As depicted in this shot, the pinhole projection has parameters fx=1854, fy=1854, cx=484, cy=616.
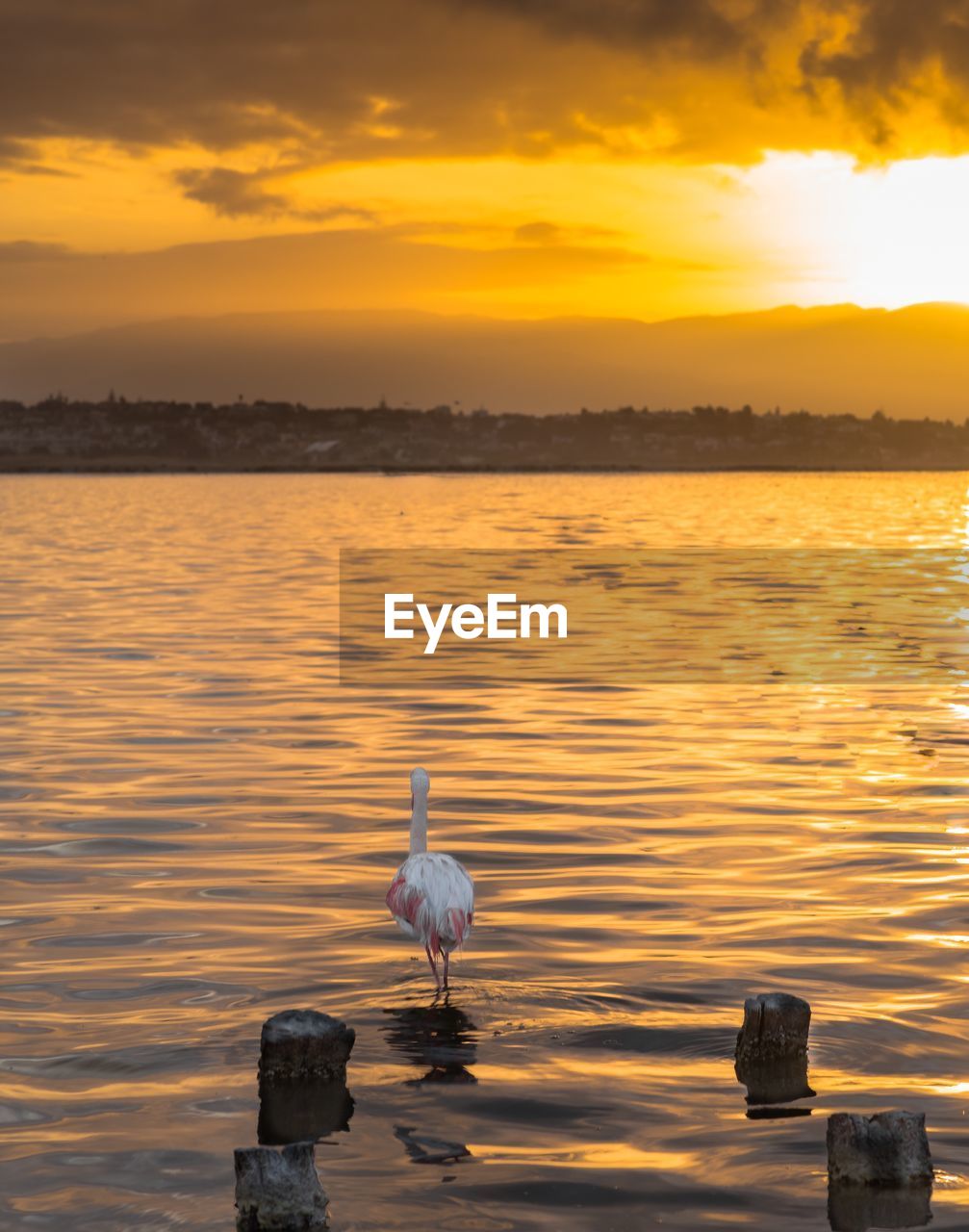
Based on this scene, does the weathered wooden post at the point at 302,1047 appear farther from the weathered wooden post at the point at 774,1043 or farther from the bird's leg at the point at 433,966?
the weathered wooden post at the point at 774,1043

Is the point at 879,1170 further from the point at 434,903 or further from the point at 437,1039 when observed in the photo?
the point at 434,903

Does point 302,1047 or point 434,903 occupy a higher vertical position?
point 434,903

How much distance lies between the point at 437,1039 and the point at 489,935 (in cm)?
264

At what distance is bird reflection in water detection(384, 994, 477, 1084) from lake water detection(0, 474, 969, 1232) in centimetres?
3

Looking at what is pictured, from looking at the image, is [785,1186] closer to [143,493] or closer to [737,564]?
[737,564]

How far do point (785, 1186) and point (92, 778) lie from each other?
43.3 feet

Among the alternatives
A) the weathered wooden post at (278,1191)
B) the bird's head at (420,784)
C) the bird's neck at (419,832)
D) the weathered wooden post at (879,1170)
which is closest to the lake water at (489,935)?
Result: the weathered wooden post at (879,1170)

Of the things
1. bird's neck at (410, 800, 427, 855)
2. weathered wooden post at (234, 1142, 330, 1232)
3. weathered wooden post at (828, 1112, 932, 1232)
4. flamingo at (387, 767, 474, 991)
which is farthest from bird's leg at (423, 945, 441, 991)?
weathered wooden post at (828, 1112, 932, 1232)

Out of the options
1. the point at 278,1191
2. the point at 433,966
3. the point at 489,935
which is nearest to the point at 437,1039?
the point at 433,966

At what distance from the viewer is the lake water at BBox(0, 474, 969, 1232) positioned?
994 centimetres

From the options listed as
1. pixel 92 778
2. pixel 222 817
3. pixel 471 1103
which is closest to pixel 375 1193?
pixel 471 1103

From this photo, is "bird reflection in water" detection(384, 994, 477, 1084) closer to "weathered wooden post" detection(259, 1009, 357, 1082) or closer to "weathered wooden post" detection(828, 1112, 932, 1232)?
"weathered wooden post" detection(259, 1009, 357, 1082)

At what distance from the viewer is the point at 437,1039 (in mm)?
11992

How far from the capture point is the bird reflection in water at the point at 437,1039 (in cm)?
1142
